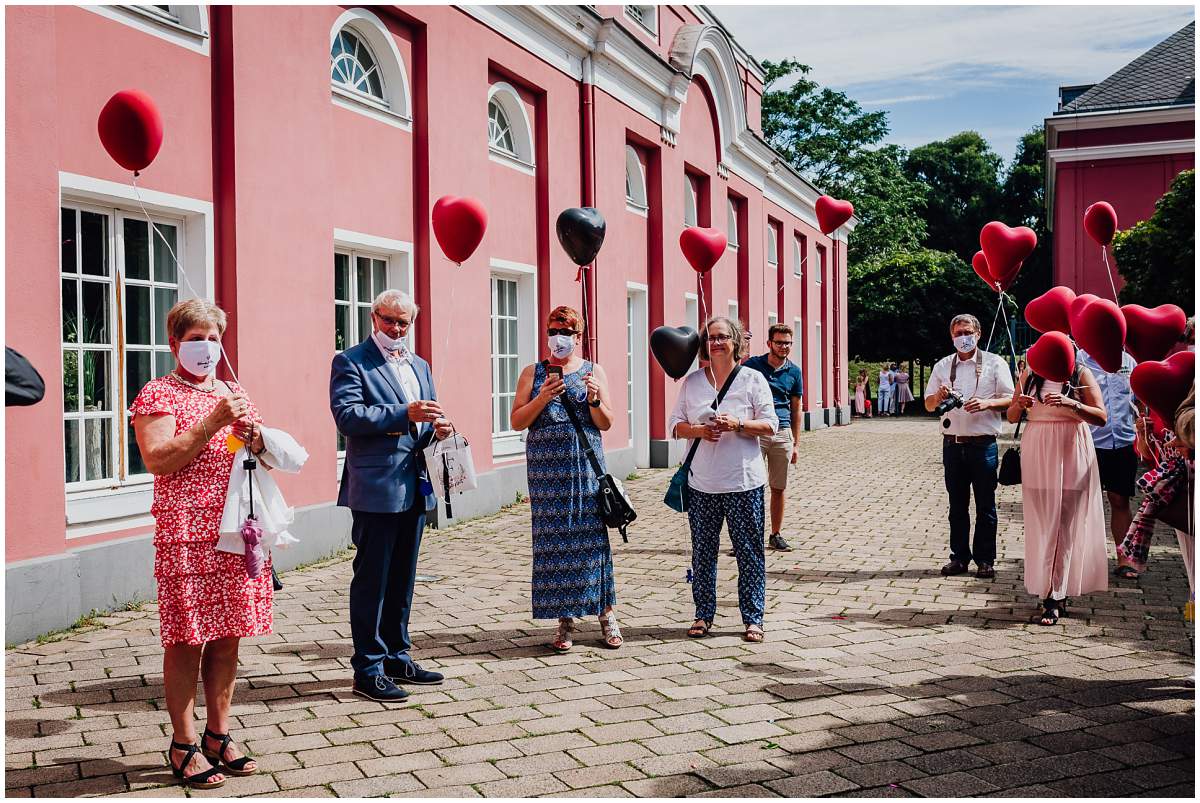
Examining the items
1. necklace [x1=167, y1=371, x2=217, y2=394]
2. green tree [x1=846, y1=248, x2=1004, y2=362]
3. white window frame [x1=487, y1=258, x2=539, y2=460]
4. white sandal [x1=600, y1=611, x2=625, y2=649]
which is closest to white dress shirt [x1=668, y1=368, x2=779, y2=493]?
white sandal [x1=600, y1=611, x2=625, y2=649]

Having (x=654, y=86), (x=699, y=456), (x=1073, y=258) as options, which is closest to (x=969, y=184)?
(x=1073, y=258)

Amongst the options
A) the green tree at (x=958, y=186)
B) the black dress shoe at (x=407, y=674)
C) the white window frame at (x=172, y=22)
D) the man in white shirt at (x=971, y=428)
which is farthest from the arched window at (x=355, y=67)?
the green tree at (x=958, y=186)

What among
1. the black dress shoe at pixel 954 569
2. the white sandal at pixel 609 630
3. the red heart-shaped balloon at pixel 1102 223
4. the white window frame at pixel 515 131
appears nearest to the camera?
the white sandal at pixel 609 630

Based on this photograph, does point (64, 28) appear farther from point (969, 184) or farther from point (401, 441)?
point (969, 184)

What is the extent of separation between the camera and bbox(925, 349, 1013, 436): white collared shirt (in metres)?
7.88

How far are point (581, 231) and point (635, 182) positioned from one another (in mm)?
10443

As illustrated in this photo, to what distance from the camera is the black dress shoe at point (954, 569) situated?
8227mm

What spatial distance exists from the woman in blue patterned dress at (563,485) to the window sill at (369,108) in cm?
486

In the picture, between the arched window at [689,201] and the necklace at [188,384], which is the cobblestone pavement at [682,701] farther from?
the arched window at [689,201]

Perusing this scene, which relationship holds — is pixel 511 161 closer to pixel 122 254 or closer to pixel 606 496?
pixel 122 254

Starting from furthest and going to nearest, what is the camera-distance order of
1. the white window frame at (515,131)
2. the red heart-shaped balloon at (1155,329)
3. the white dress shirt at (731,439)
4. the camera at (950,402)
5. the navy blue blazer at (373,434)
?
the white window frame at (515,131) → the camera at (950,402) → the white dress shirt at (731,439) → the navy blue blazer at (373,434) → the red heart-shaped balloon at (1155,329)

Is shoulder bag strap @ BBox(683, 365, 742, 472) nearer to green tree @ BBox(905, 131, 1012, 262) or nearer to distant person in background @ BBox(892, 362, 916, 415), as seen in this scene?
distant person in background @ BBox(892, 362, 916, 415)

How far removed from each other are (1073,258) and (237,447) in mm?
30205

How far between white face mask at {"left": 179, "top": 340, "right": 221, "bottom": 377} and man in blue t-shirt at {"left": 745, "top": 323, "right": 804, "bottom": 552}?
6.01m
